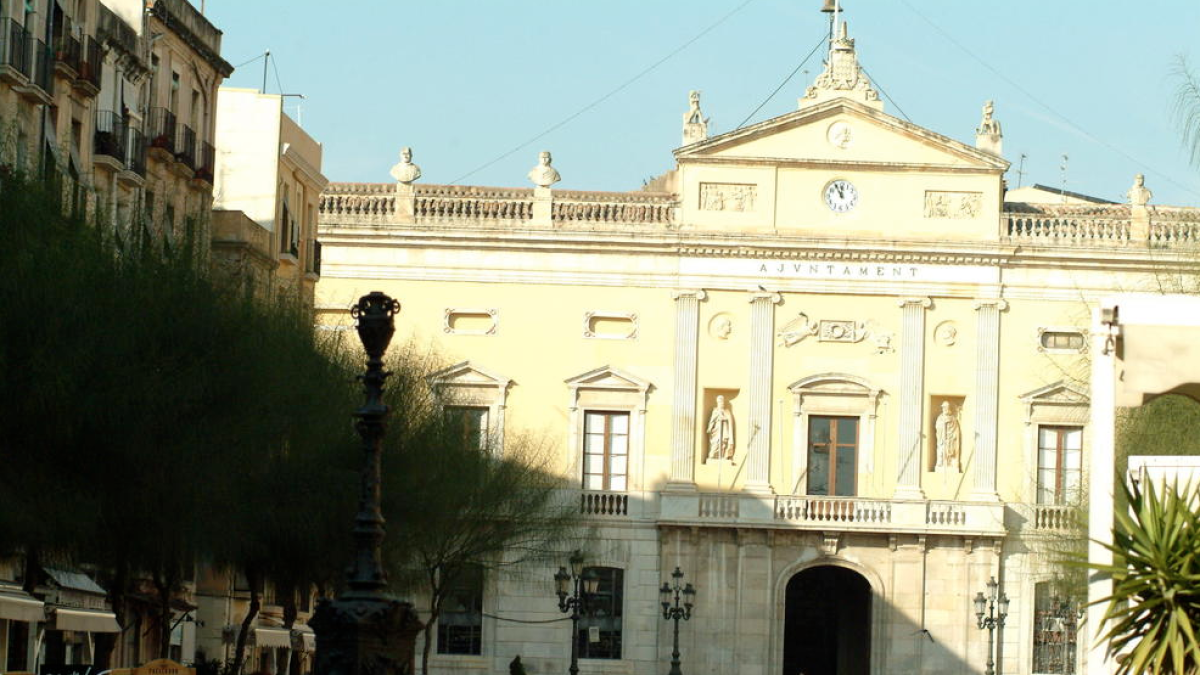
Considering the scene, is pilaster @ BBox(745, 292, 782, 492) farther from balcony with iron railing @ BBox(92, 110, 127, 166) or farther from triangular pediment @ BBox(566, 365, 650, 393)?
balcony with iron railing @ BBox(92, 110, 127, 166)

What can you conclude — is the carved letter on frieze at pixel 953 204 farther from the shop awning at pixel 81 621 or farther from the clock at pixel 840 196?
the shop awning at pixel 81 621

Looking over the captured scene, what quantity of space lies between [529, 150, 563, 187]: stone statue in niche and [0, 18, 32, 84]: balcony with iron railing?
21.4 meters

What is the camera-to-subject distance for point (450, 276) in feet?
179

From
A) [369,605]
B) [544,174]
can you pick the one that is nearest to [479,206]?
[544,174]

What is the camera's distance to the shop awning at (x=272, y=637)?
47.3 meters

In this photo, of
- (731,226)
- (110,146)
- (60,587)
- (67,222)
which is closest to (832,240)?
(731,226)

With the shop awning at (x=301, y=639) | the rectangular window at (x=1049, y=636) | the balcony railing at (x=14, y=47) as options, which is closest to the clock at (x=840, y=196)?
the rectangular window at (x=1049, y=636)

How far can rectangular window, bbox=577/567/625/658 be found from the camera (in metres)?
53.6

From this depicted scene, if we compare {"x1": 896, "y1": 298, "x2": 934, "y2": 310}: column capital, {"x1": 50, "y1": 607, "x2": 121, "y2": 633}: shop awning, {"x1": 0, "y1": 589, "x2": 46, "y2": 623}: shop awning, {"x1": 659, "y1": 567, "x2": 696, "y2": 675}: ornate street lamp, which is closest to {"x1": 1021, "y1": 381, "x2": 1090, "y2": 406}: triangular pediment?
{"x1": 896, "y1": 298, "x2": 934, "y2": 310}: column capital

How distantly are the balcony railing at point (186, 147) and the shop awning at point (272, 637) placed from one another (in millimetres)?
9140

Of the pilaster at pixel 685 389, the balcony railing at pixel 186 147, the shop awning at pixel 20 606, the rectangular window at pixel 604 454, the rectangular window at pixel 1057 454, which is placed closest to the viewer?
the shop awning at pixel 20 606

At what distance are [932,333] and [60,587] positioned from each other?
24.9 meters

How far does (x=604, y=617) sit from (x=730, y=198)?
9579 millimetres

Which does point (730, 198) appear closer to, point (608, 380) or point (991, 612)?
point (608, 380)
